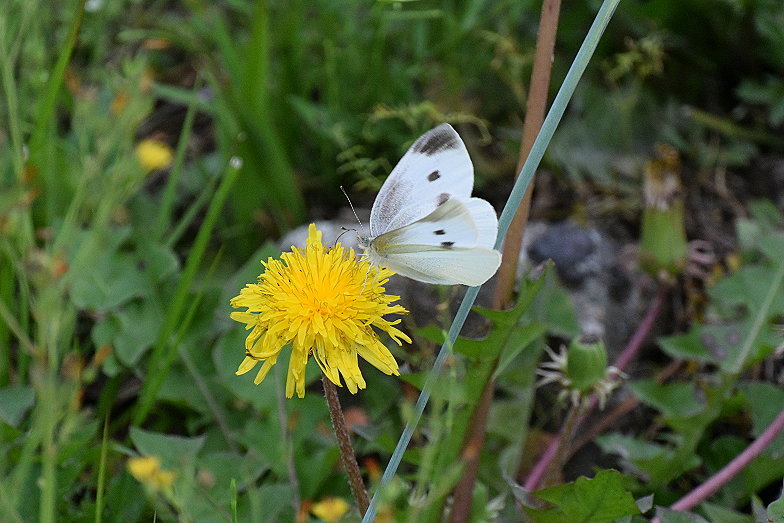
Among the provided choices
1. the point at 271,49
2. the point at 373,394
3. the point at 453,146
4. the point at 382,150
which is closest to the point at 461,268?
the point at 453,146

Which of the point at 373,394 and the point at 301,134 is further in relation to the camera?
the point at 301,134

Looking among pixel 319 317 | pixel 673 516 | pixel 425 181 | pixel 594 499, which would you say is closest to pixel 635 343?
pixel 673 516

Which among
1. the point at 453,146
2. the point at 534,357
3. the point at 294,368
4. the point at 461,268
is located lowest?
the point at 534,357

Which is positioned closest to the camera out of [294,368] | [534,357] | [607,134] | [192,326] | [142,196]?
[294,368]

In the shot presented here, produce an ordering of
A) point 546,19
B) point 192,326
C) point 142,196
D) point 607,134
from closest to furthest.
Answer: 1. point 546,19
2. point 192,326
3. point 142,196
4. point 607,134

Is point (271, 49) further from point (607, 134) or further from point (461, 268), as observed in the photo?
point (461, 268)

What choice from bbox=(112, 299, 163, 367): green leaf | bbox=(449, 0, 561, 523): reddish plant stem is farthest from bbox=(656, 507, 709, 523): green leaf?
bbox=(112, 299, 163, 367): green leaf

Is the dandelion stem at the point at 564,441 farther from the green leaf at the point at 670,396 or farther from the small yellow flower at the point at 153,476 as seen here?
the small yellow flower at the point at 153,476

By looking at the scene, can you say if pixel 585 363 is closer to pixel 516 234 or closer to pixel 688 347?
pixel 516 234
